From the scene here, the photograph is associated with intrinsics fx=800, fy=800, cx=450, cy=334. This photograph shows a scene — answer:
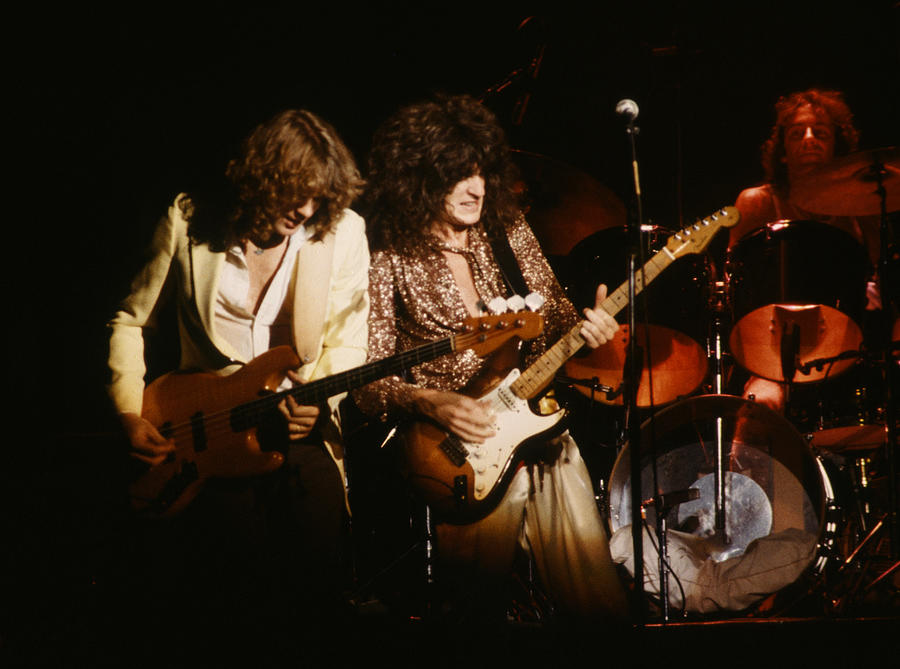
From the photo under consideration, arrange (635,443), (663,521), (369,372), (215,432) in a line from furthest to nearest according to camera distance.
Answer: (663,521) < (369,372) < (215,432) < (635,443)

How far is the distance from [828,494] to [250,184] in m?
2.86

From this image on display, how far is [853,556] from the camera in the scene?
3514mm

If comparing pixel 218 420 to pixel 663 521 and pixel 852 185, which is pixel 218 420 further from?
pixel 852 185

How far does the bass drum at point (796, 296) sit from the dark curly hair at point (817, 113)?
0.78m

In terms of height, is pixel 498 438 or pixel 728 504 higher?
pixel 498 438

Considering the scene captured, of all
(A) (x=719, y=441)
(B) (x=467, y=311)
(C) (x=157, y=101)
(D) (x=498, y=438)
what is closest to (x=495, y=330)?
(B) (x=467, y=311)

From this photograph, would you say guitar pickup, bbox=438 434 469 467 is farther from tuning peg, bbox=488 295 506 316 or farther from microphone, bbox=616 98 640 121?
microphone, bbox=616 98 640 121

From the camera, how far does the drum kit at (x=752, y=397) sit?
11.6 ft

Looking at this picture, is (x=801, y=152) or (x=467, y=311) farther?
(x=801, y=152)

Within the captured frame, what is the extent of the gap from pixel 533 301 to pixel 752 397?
1246mm

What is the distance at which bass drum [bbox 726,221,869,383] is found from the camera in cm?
367

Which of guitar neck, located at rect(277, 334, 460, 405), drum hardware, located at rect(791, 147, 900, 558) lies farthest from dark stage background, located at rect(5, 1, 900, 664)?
drum hardware, located at rect(791, 147, 900, 558)

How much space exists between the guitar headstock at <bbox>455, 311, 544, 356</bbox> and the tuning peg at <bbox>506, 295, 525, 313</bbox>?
53 mm

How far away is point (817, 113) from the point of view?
14.3ft
